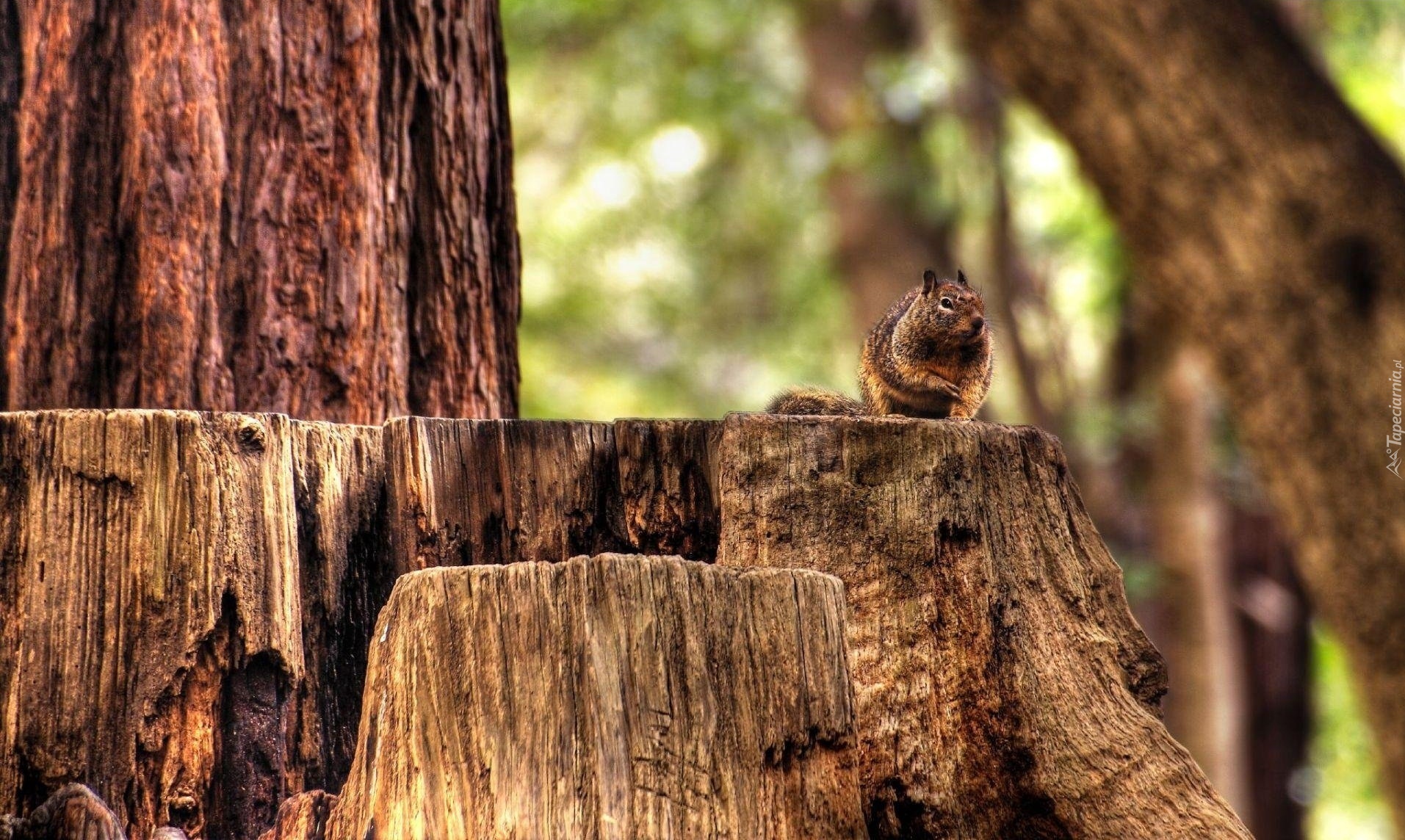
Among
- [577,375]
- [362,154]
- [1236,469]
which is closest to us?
[362,154]

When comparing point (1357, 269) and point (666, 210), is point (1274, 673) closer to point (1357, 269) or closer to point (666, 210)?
point (1357, 269)

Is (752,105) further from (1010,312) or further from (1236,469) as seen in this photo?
(1236,469)

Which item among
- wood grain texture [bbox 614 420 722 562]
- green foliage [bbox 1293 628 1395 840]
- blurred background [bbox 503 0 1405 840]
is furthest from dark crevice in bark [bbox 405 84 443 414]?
green foliage [bbox 1293 628 1395 840]

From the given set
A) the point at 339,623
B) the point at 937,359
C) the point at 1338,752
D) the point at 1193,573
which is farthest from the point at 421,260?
the point at 1338,752

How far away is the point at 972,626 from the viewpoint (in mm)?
2436

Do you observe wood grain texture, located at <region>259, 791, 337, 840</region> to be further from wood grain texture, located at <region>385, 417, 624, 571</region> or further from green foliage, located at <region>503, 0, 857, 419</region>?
green foliage, located at <region>503, 0, 857, 419</region>

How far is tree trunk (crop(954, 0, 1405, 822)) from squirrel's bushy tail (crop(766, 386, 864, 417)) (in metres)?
2.45

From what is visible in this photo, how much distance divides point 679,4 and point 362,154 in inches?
273

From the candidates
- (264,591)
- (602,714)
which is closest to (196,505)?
(264,591)

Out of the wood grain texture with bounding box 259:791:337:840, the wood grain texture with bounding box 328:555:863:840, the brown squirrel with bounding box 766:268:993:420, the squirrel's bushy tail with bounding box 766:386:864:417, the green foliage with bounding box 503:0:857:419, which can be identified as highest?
the green foliage with bounding box 503:0:857:419

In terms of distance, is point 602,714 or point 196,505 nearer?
point 602,714

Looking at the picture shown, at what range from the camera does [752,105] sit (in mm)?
10180

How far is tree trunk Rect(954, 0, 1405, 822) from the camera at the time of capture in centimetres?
494

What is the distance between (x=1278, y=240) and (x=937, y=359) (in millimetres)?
2145
